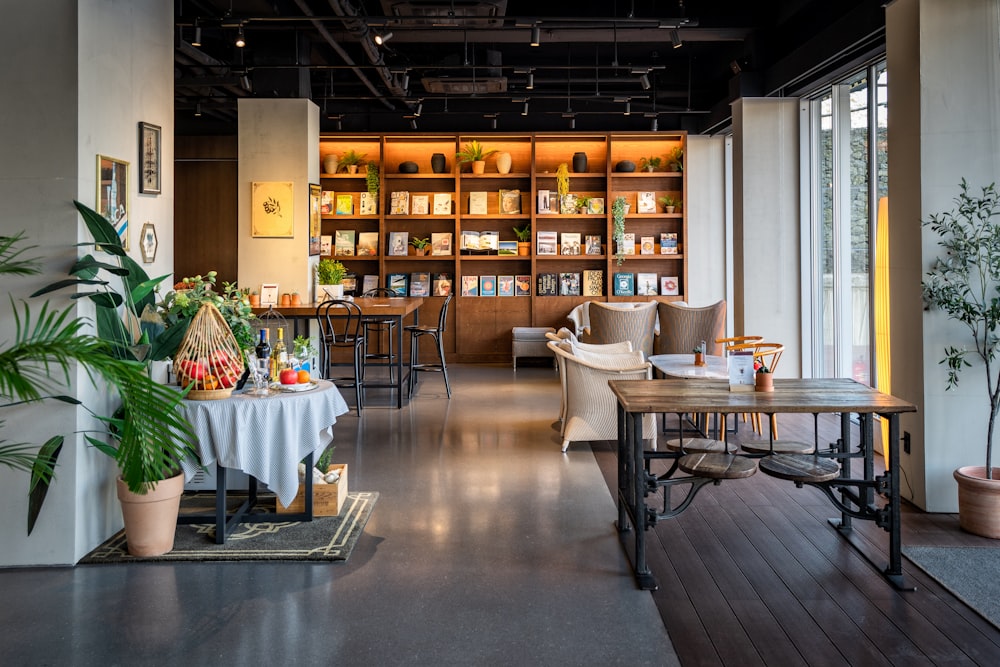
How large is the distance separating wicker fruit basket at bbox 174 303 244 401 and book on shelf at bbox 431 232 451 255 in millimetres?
7972

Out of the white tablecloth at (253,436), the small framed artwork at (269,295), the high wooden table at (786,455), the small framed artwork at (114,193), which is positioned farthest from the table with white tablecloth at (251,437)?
the small framed artwork at (269,295)

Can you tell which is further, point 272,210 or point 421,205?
point 421,205

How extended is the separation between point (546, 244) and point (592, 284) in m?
0.88

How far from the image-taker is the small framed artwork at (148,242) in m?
4.80

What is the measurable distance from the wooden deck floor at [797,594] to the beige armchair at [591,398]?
53.3 inches

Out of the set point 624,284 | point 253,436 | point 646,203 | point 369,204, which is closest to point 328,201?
point 369,204

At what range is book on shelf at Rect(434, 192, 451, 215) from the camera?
12305 mm

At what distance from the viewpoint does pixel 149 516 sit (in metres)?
4.15

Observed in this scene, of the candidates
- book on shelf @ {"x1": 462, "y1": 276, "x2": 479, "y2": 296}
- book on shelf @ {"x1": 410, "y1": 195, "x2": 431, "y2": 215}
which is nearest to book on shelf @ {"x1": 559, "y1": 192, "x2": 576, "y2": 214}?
book on shelf @ {"x1": 462, "y1": 276, "x2": 479, "y2": 296}

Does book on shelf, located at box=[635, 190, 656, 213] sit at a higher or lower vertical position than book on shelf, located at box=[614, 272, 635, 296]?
higher

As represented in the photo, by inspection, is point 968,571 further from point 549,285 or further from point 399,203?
point 399,203

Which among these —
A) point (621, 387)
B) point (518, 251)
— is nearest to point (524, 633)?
point (621, 387)

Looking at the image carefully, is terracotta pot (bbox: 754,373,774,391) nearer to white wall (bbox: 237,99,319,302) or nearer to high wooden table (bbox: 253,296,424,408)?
high wooden table (bbox: 253,296,424,408)

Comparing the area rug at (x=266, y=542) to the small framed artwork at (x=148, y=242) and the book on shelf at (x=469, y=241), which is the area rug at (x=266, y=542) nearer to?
the small framed artwork at (x=148, y=242)
